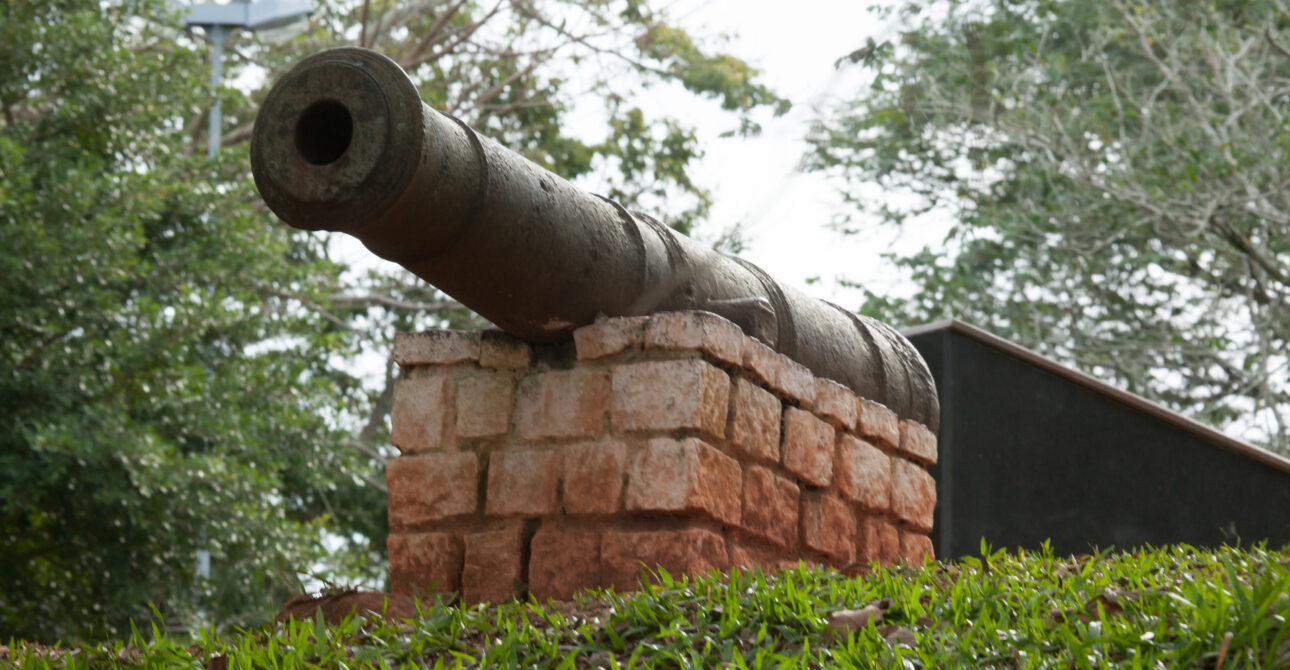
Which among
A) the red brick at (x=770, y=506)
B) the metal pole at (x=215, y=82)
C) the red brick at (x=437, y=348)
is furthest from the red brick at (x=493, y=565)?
the metal pole at (x=215, y=82)

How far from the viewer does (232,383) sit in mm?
9531

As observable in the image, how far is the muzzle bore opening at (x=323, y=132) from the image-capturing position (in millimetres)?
3189

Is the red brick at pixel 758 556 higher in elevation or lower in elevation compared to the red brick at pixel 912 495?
lower

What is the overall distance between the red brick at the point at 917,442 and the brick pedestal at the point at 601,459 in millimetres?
729

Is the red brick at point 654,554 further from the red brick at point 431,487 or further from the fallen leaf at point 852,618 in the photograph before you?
the fallen leaf at point 852,618

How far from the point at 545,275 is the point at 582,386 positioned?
0.42 meters

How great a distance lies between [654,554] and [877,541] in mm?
1404

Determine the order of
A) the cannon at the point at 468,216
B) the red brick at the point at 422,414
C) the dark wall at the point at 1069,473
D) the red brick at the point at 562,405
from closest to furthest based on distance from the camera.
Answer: the cannon at the point at 468,216, the red brick at the point at 562,405, the red brick at the point at 422,414, the dark wall at the point at 1069,473

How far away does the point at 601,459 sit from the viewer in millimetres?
3842

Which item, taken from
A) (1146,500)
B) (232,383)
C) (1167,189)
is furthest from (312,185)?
(1167,189)

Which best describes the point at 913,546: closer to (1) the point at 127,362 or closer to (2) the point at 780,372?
(2) the point at 780,372

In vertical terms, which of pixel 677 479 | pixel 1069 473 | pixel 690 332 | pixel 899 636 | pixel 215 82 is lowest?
pixel 899 636

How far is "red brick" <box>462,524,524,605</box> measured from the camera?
3.92 m

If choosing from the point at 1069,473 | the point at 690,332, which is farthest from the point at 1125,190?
the point at 690,332
